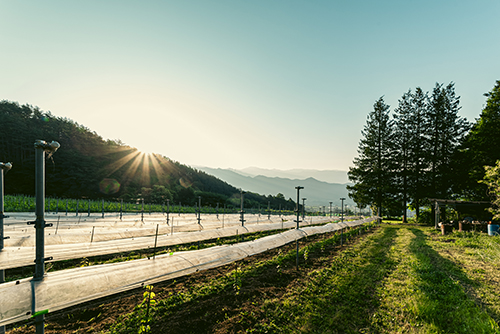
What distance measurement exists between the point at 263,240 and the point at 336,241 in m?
7.07

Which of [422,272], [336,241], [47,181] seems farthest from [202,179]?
[422,272]

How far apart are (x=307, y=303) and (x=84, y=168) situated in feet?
214

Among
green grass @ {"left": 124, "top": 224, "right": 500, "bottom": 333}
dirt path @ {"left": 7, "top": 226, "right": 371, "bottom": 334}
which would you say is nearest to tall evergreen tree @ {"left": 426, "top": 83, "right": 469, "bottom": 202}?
green grass @ {"left": 124, "top": 224, "right": 500, "bottom": 333}

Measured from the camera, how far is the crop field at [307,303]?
4.55 meters

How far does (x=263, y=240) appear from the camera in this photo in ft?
30.9

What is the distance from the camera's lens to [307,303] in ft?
18.2

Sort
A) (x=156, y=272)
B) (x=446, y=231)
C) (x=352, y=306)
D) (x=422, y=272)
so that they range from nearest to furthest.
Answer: (x=156, y=272), (x=352, y=306), (x=422, y=272), (x=446, y=231)

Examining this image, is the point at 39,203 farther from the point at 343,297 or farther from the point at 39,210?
the point at 343,297

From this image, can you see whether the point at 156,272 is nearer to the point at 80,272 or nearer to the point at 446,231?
the point at 80,272

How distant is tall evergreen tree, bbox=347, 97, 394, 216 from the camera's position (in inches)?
1303

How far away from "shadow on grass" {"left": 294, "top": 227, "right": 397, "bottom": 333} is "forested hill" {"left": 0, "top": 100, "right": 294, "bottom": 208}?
4493 cm

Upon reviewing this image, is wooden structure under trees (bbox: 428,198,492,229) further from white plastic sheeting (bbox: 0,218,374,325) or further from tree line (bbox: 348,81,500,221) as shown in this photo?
white plastic sheeting (bbox: 0,218,374,325)

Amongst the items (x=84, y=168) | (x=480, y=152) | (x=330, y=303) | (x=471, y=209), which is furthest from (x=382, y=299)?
(x=84, y=168)

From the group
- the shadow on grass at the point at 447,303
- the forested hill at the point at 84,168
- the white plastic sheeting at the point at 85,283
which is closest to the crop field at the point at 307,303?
the shadow on grass at the point at 447,303
